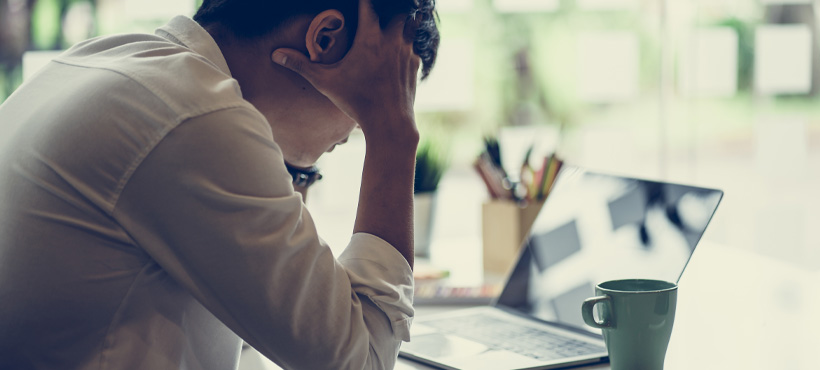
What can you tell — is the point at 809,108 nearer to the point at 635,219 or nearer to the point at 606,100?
the point at 606,100

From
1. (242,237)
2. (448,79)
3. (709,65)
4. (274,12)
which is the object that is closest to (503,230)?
(274,12)

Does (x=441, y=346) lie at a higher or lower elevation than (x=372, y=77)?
lower

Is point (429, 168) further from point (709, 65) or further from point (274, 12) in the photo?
point (709, 65)

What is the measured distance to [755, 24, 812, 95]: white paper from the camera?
3451 millimetres

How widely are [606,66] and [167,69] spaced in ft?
9.71

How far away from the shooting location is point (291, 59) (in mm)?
886

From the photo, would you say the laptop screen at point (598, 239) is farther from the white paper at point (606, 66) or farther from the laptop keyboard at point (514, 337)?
the white paper at point (606, 66)

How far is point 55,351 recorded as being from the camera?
2.42 feet

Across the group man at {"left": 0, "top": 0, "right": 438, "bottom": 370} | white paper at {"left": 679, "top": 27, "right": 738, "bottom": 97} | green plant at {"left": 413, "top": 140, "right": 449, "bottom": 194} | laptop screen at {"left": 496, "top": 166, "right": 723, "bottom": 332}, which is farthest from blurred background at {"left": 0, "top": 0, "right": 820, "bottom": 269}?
man at {"left": 0, "top": 0, "right": 438, "bottom": 370}

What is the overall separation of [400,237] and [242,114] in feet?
0.78

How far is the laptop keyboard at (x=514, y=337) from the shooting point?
99 cm

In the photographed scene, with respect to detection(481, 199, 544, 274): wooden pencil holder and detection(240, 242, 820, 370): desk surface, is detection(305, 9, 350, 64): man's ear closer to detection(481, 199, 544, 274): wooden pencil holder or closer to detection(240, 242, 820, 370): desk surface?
detection(240, 242, 820, 370): desk surface

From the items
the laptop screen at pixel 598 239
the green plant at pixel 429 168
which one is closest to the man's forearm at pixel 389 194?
the laptop screen at pixel 598 239

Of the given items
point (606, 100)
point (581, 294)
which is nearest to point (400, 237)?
point (581, 294)
